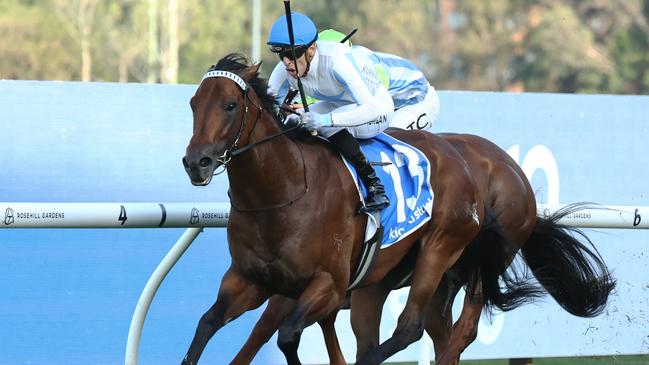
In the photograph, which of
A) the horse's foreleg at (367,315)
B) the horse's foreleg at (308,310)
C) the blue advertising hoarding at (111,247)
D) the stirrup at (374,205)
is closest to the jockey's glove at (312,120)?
the stirrup at (374,205)

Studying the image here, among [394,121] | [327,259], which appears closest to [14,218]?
[327,259]

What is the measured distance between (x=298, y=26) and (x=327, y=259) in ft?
2.86

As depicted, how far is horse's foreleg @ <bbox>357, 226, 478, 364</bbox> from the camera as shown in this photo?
4449 millimetres

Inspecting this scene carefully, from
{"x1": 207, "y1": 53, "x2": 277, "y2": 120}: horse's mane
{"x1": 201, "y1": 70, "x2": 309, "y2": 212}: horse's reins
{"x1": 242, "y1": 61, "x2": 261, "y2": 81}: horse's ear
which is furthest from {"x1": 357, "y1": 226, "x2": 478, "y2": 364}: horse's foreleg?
{"x1": 242, "y1": 61, "x2": 261, "y2": 81}: horse's ear

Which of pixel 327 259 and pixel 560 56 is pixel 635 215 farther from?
pixel 560 56

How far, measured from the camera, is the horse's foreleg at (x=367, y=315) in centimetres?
488

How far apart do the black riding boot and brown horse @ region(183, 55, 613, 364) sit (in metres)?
0.06

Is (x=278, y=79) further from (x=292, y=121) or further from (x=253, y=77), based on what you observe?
(x=253, y=77)

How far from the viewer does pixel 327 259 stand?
4113 mm

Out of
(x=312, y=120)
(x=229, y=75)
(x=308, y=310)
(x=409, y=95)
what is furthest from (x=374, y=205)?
(x=409, y=95)

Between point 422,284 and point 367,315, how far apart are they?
38 centimetres

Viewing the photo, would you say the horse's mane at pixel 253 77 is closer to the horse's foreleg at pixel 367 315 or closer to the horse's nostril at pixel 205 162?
the horse's nostril at pixel 205 162

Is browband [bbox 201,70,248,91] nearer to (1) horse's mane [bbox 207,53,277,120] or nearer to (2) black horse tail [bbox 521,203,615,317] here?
(1) horse's mane [bbox 207,53,277,120]

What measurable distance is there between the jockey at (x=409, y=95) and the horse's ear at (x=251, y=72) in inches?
54.0
